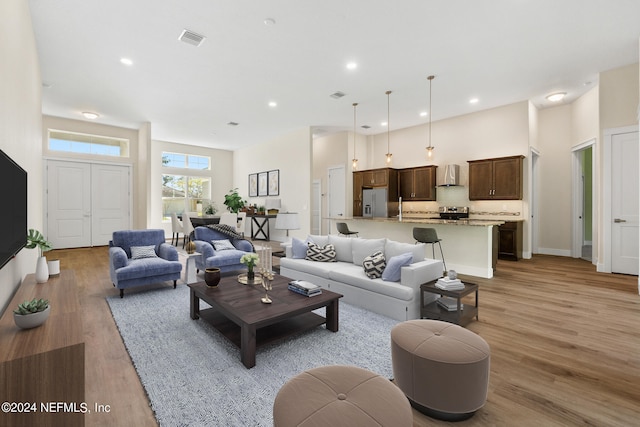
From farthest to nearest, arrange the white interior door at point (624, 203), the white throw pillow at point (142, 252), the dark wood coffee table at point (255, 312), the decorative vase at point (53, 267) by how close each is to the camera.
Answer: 1. the white interior door at point (624, 203)
2. the white throw pillow at point (142, 252)
3. the decorative vase at point (53, 267)
4. the dark wood coffee table at point (255, 312)

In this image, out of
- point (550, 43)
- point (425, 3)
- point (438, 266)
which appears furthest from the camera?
point (550, 43)

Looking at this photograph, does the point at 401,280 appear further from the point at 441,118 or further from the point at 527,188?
the point at 441,118

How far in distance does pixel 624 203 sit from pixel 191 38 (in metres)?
7.20

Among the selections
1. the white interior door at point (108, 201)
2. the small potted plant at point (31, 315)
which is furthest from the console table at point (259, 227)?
the small potted plant at point (31, 315)

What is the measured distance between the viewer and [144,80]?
509cm

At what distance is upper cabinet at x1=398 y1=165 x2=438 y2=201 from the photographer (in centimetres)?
761

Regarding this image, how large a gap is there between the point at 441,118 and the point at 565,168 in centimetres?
300

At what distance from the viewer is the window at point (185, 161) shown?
392 inches

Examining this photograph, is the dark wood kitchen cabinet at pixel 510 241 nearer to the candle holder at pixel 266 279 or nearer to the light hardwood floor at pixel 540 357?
the light hardwood floor at pixel 540 357

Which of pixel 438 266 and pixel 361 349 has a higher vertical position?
pixel 438 266

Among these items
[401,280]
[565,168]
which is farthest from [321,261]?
[565,168]

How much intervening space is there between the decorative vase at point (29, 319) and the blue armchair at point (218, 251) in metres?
2.68

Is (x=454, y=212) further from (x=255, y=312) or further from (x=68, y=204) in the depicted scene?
(x=68, y=204)

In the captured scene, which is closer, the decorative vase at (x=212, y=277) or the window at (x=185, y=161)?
the decorative vase at (x=212, y=277)
